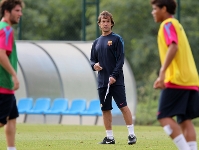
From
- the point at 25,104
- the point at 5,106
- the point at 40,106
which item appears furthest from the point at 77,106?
the point at 5,106

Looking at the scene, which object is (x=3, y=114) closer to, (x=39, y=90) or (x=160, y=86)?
(x=160, y=86)

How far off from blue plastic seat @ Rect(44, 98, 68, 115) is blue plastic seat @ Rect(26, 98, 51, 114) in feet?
0.56

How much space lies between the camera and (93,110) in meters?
22.8

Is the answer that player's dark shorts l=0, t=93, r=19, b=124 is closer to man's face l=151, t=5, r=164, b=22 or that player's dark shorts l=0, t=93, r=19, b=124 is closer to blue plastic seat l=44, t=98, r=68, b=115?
man's face l=151, t=5, r=164, b=22

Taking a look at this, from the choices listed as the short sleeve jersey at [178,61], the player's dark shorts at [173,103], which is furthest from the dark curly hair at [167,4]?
the player's dark shorts at [173,103]

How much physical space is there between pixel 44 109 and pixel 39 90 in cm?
143

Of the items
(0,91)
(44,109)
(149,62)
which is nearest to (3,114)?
(0,91)

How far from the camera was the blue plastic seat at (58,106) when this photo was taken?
75.1ft

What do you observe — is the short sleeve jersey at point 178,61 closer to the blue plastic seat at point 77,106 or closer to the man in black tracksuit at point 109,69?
the man in black tracksuit at point 109,69

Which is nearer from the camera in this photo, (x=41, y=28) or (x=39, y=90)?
(x=39, y=90)

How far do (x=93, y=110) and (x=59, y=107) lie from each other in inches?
47.5

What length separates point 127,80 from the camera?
23938 mm

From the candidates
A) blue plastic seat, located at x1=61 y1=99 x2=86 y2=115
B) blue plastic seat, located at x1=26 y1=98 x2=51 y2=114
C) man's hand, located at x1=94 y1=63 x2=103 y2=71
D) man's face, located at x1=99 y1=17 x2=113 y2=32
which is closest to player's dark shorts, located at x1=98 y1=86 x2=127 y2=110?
man's hand, located at x1=94 y1=63 x2=103 y2=71

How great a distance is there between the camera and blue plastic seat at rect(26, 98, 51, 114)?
23094mm
